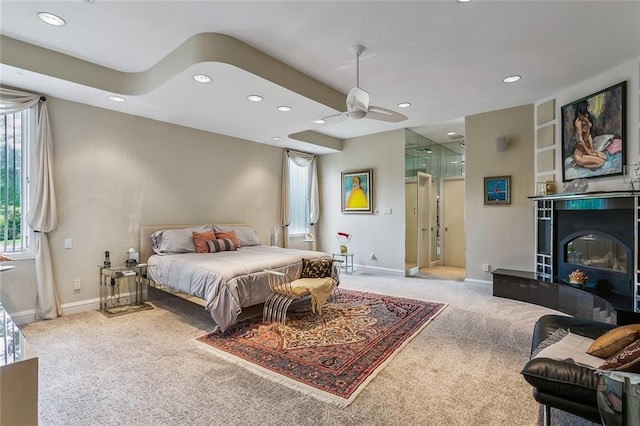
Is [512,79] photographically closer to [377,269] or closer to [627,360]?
[627,360]

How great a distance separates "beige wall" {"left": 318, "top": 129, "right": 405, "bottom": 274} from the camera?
6.45 m

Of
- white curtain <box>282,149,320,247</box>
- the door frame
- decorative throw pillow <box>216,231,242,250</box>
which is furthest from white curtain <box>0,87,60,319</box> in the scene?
the door frame

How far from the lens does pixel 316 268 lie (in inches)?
164

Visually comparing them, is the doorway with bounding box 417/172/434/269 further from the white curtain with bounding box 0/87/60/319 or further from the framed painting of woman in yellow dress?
the white curtain with bounding box 0/87/60/319

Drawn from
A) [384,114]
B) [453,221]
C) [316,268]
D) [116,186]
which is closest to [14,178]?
[116,186]

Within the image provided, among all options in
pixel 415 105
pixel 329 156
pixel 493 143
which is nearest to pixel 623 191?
pixel 493 143

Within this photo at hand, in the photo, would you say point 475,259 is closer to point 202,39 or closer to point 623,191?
point 623,191

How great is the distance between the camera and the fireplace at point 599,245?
3391 millimetres

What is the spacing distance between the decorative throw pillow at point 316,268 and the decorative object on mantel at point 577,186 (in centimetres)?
334

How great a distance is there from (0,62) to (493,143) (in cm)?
639

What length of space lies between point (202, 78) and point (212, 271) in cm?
206

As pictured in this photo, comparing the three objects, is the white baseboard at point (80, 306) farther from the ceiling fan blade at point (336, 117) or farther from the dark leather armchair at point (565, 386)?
the dark leather armchair at point (565, 386)

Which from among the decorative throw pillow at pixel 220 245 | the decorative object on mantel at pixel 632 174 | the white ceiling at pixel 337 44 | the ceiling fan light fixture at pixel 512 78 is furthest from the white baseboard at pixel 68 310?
the decorative object on mantel at pixel 632 174

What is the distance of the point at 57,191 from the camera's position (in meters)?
3.85
